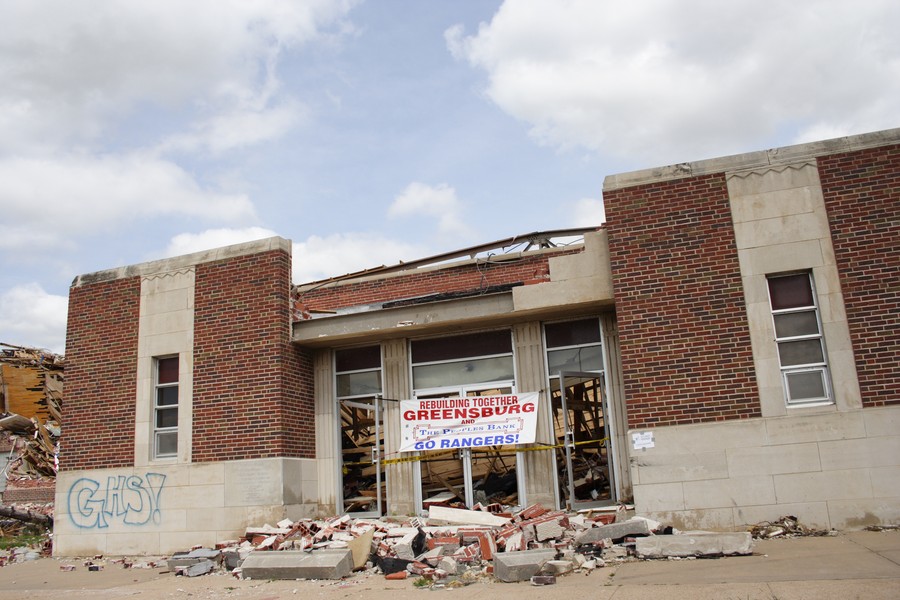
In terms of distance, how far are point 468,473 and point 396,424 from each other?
1.56 metres

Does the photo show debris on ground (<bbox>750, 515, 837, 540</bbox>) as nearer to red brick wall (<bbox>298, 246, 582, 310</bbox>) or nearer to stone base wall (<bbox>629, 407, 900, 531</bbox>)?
stone base wall (<bbox>629, 407, 900, 531</bbox>)

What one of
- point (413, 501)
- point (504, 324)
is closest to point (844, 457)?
point (504, 324)

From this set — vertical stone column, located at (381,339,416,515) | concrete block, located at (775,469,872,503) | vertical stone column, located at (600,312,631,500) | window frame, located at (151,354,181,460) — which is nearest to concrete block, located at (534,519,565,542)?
vertical stone column, located at (600,312,631,500)

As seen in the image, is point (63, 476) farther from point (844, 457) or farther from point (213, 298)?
point (844, 457)

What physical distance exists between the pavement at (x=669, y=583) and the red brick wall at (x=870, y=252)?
213 cm

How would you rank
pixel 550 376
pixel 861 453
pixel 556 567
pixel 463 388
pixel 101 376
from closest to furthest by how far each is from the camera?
pixel 556 567, pixel 861 453, pixel 550 376, pixel 463 388, pixel 101 376

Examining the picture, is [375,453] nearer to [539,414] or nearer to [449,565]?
[539,414]

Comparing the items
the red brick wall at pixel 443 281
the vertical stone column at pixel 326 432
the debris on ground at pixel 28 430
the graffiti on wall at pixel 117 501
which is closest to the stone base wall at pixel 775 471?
the vertical stone column at pixel 326 432

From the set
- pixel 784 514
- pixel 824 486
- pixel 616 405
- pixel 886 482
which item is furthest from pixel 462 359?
pixel 886 482

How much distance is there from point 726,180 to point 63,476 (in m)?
12.6

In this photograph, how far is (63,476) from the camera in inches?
564

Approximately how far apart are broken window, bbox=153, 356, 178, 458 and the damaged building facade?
45mm

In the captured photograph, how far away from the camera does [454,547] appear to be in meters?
10.3

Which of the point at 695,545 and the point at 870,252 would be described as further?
the point at 870,252
